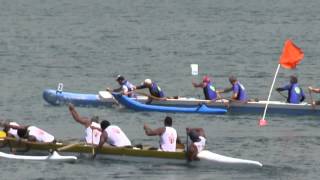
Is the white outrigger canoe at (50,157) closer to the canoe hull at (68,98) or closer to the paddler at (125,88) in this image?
the paddler at (125,88)

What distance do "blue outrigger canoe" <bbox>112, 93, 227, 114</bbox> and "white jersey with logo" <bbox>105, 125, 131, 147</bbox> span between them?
11.6 metres

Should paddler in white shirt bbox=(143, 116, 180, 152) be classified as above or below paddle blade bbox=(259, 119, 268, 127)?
above

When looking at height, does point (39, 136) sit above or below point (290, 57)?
below

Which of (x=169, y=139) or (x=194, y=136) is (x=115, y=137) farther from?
(x=194, y=136)

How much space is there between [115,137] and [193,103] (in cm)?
1257

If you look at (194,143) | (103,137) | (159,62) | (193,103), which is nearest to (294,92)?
(193,103)

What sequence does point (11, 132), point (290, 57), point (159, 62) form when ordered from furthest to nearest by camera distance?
point (159, 62) < point (290, 57) < point (11, 132)

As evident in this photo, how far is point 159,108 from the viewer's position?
55.4 m

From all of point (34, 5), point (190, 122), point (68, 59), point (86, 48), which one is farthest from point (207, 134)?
point (34, 5)

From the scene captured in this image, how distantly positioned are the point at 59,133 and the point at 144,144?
4.16 meters

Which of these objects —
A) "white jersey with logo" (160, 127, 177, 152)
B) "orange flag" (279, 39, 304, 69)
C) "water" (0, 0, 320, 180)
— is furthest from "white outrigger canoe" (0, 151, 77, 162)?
"orange flag" (279, 39, 304, 69)

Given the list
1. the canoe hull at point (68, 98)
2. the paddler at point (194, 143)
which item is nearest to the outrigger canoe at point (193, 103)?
the canoe hull at point (68, 98)

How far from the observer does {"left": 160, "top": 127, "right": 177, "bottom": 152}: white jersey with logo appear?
43.0m

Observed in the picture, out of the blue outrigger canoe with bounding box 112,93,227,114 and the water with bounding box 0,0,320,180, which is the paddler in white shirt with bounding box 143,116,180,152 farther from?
the blue outrigger canoe with bounding box 112,93,227,114
